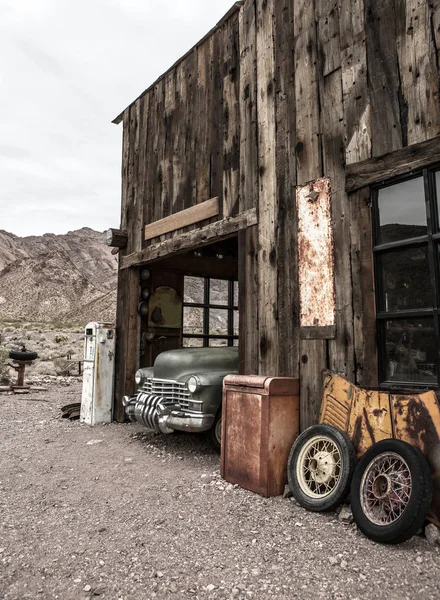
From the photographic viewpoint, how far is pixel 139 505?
3.81 meters

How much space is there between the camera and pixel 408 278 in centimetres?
374

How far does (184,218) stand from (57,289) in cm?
5491

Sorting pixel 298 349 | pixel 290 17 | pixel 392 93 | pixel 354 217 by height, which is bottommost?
pixel 298 349

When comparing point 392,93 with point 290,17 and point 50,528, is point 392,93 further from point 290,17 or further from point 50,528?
point 50,528

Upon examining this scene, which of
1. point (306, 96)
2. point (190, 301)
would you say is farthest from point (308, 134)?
point (190, 301)

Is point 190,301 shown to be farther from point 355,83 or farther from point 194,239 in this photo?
point 355,83

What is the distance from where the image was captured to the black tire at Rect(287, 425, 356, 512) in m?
3.47

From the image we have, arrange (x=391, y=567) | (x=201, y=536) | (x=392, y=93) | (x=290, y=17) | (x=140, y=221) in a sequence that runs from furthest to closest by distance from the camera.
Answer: (x=140, y=221), (x=290, y=17), (x=392, y=93), (x=201, y=536), (x=391, y=567)

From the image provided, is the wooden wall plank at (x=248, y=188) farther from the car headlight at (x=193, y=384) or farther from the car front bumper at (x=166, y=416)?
the car front bumper at (x=166, y=416)

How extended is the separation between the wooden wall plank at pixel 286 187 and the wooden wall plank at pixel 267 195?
0.08 metres

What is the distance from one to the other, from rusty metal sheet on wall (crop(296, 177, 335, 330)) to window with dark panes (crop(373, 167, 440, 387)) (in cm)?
49

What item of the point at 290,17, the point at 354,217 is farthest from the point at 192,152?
the point at 354,217

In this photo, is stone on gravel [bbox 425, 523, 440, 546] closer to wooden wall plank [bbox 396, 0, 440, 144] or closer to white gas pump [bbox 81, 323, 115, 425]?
wooden wall plank [bbox 396, 0, 440, 144]

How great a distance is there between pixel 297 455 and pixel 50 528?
201 cm
